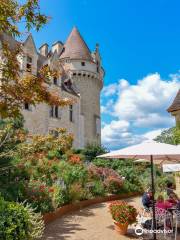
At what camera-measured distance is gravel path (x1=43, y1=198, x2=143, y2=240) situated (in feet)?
28.7

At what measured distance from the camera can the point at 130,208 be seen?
9.22 metres

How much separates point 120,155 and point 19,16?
4804 mm

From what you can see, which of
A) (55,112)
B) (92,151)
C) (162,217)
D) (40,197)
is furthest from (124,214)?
(55,112)

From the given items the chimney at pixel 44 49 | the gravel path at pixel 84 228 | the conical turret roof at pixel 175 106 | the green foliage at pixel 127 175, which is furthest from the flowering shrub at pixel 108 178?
the chimney at pixel 44 49

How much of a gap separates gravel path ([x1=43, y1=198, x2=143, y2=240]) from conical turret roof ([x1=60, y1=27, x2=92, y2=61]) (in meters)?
30.4

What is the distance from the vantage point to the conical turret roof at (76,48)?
4028 cm

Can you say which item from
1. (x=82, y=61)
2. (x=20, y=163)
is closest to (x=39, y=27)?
(x=20, y=163)

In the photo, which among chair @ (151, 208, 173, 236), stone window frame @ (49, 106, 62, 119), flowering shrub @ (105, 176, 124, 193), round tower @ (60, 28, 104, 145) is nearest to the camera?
chair @ (151, 208, 173, 236)

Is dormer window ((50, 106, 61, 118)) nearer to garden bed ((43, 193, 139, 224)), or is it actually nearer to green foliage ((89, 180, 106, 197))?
garden bed ((43, 193, 139, 224))

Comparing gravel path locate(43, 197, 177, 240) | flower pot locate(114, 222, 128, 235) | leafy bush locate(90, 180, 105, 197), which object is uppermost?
leafy bush locate(90, 180, 105, 197)

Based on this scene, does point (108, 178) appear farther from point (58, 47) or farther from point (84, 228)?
point (58, 47)

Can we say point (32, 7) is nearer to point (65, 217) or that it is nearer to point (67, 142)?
point (67, 142)

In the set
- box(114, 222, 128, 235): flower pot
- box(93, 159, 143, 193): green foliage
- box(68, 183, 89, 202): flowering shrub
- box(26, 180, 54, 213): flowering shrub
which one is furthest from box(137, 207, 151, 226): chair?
box(93, 159, 143, 193): green foliage

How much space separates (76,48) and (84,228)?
34.2m
